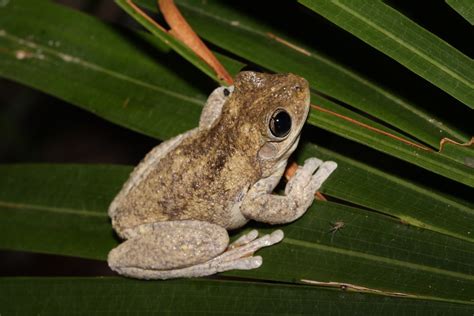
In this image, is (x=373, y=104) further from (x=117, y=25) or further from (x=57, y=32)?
(x=57, y=32)

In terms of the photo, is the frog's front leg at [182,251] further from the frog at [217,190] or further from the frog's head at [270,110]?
the frog's head at [270,110]

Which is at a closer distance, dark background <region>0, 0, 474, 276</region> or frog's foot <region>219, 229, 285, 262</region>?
dark background <region>0, 0, 474, 276</region>

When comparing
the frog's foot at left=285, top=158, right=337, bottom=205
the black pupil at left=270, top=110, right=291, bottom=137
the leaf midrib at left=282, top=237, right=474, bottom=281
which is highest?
the black pupil at left=270, top=110, right=291, bottom=137

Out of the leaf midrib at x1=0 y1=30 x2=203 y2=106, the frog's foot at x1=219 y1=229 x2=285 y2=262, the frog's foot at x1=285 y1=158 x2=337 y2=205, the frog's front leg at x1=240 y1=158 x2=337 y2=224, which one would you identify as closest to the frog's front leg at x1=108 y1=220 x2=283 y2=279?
the frog's foot at x1=219 y1=229 x2=285 y2=262

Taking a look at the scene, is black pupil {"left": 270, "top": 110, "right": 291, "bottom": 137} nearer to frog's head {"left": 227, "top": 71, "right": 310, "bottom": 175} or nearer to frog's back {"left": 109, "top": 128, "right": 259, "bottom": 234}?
frog's head {"left": 227, "top": 71, "right": 310, "bottom": 175}

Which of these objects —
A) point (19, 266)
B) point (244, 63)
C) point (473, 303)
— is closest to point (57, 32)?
point (244, 63)

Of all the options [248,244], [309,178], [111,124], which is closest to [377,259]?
[309,178]

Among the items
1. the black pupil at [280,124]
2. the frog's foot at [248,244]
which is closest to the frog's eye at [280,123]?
the black pupil at [280,124]

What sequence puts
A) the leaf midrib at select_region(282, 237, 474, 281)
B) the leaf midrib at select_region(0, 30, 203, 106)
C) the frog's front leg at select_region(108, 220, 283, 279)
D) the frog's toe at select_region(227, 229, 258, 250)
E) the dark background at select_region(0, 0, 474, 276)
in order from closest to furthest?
1. the leaf midrib at select_region(282, 237, 474, 281)
2. the dark background at select_region(0, 0, 474, 276)
3. the frog's front leg at select_region(108, 220, 283, 279)
4. the frog's toe at select_region(227, 229, 258, 250)
5. the leaf midrib at select_region(0, 30, 203, 106)
